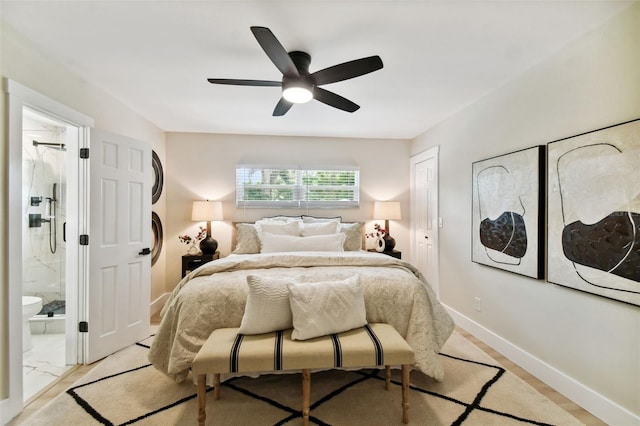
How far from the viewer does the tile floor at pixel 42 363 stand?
2137mm

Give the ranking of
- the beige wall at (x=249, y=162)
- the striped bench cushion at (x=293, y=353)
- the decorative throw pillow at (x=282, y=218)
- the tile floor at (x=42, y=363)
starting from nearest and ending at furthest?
the striped bench cushion at (x=293, y=353) < the tile floor at (x=42, y=363) < the decorative throw pillow at (x=282, y=218) < the beige wall at (x=249, y=162)

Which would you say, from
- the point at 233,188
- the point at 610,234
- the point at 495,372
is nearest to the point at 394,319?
the point at 495,372

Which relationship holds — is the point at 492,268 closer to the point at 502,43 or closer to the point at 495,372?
the point at 495,372

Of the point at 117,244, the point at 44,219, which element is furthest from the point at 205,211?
the point at 44,219

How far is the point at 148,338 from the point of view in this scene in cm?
295

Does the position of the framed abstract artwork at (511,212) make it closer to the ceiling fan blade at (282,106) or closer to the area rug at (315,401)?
the area rug at (315,401)

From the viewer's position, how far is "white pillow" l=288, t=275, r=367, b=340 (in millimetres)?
1766

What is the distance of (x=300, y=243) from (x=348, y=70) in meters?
2.00

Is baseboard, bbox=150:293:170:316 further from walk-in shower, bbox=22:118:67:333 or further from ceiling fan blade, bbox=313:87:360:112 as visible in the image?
ceiling fan blade, bbox=313:87:360:112

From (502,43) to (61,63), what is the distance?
323cm

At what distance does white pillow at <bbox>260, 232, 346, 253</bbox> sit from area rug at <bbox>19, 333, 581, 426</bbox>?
4.57ft

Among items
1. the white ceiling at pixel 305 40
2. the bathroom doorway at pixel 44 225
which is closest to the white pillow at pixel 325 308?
the white ceiling at pixel 305 40

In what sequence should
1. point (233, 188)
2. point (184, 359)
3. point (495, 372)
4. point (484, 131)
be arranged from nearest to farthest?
point (184, 359), point (495, 372), point (484, 131), point (233, 188)

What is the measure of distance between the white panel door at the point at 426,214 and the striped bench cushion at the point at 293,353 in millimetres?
2301
